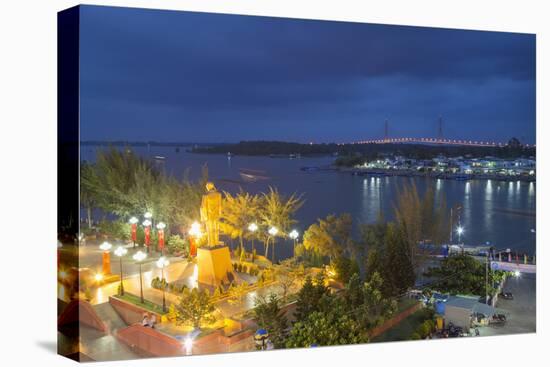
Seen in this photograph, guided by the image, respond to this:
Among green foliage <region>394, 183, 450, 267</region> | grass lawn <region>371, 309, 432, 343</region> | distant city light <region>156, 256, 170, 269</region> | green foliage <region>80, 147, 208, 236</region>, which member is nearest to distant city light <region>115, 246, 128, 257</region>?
distant city light <region>156, 256, 170, 269</region>

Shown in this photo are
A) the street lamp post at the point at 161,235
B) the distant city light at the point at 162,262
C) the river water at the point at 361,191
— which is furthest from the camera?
the street lamp post at the point at 161,235

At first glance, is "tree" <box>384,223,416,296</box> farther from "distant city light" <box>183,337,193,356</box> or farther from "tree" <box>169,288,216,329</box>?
"distant city light" <box>183,337,193,356</box>

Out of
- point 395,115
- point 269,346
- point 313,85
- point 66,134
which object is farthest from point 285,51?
point 269,346

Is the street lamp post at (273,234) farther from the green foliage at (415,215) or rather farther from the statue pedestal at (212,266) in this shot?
the green foliage at (415,215)

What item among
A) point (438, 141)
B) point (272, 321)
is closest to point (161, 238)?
point (272, 321)

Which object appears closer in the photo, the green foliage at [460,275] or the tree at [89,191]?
the tree at [89,191]

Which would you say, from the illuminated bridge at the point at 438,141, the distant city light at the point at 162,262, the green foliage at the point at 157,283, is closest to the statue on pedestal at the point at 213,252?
the distant city light at the point at 162,262
